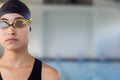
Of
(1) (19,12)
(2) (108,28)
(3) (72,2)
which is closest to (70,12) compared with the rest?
(3) (72,2)

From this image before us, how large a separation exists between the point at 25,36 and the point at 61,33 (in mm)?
12947

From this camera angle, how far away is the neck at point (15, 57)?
97 centimetres

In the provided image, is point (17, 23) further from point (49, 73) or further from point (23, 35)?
point (49, 73)

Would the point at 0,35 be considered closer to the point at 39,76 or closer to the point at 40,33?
the point at 39,76

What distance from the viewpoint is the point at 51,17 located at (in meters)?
13.8

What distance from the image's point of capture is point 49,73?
0.99 meters

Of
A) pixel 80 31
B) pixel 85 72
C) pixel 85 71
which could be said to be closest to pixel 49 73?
pixel 85 72

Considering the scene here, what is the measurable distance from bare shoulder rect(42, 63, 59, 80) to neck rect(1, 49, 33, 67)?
59 mm

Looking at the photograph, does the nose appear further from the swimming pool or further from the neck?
the swimming pool

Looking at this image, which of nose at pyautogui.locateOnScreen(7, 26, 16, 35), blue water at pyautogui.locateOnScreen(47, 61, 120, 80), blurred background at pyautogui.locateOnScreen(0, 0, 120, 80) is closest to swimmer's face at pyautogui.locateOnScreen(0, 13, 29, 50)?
nose at pyautogui.locateOnScreen(7, 26, 16, 35)

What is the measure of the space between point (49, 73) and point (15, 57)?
12 centimetres

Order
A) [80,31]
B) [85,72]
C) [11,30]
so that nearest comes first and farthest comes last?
1. [11,30]
2. [85,72]
3. [80,31]

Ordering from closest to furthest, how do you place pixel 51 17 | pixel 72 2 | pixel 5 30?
1. pixel 5 30
2. pixel 72 2
3. pixel 51 17

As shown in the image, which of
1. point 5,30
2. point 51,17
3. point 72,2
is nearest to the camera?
point 5,30
